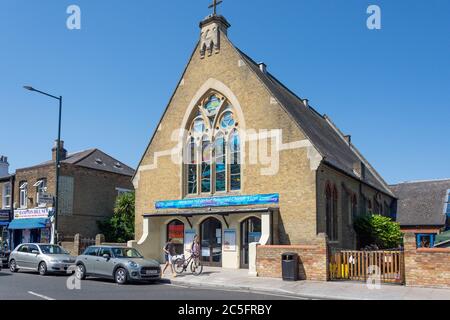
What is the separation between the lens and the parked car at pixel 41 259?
824 inches

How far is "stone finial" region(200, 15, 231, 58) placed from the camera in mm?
25266

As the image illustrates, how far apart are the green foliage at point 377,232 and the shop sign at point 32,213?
20358 mm

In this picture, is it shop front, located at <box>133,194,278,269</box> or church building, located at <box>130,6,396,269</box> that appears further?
shop front, located at <box>133,194,278,269</box>

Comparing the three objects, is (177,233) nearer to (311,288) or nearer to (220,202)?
(220,202)

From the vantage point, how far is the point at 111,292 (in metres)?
14.4

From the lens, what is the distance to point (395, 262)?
16406 mm

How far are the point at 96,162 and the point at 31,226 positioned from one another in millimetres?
6677

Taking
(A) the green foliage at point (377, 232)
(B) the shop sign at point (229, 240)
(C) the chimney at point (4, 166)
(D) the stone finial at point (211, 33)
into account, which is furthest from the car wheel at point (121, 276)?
(C) the chimney at point (4, 166)

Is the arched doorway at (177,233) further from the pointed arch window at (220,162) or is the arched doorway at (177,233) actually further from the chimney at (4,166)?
the chimney at (4,166)

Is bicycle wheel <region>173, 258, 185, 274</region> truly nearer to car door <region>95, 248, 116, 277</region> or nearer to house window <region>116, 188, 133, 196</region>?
car door <region>95, 248, 116, 277</region>

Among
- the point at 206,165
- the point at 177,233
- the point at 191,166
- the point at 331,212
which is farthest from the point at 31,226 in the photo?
the point at 331,212

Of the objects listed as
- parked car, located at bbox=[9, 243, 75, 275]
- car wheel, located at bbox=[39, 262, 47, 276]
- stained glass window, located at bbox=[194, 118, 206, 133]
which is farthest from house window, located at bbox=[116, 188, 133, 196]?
car wheel, located at bbox=[39, 262, 47, 276]

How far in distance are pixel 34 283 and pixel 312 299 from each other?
1026 cm

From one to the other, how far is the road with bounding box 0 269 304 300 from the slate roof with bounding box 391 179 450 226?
2153 cm
